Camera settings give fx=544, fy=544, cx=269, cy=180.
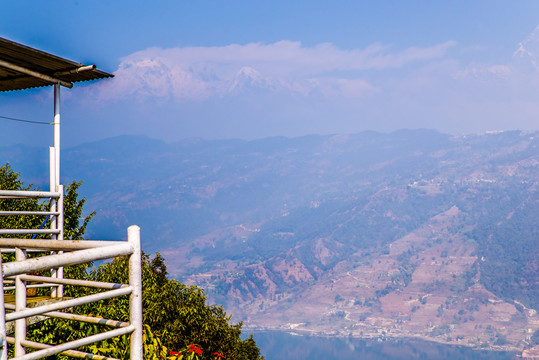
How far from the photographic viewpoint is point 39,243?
355cm

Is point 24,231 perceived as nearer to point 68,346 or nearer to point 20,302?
point 20,302

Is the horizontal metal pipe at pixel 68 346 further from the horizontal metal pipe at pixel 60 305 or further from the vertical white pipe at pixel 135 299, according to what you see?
the horizontal metal pipe at pixel 60 305

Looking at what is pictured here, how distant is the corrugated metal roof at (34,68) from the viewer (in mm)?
6723

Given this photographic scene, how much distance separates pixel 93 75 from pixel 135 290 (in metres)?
4.93

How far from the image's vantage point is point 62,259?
129 inches

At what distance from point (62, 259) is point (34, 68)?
5.04 metres

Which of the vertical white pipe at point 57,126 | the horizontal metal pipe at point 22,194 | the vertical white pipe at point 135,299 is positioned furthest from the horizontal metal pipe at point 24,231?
the vertical white pipe at point 135,299

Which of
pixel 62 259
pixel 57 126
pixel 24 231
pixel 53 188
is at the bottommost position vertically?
pixel 62 259

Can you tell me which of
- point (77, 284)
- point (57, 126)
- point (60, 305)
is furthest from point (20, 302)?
point (57, 126)

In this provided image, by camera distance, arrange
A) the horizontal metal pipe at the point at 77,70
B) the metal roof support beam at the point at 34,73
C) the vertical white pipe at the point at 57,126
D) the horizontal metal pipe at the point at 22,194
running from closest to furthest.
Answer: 1. the horizontal metal pipe at the point at 22,194
2. the metal roof support beam at the point at 34,73
3. the horizontal metal pipe at the point at 77,70
4. the vertical white pipe at the point at 57,126

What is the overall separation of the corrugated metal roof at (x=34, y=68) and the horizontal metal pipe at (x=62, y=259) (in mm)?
3901

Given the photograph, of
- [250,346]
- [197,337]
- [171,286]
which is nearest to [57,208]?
[197,337]

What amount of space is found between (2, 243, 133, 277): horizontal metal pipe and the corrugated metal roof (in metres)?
3.90

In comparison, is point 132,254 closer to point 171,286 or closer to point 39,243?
point 39,243
